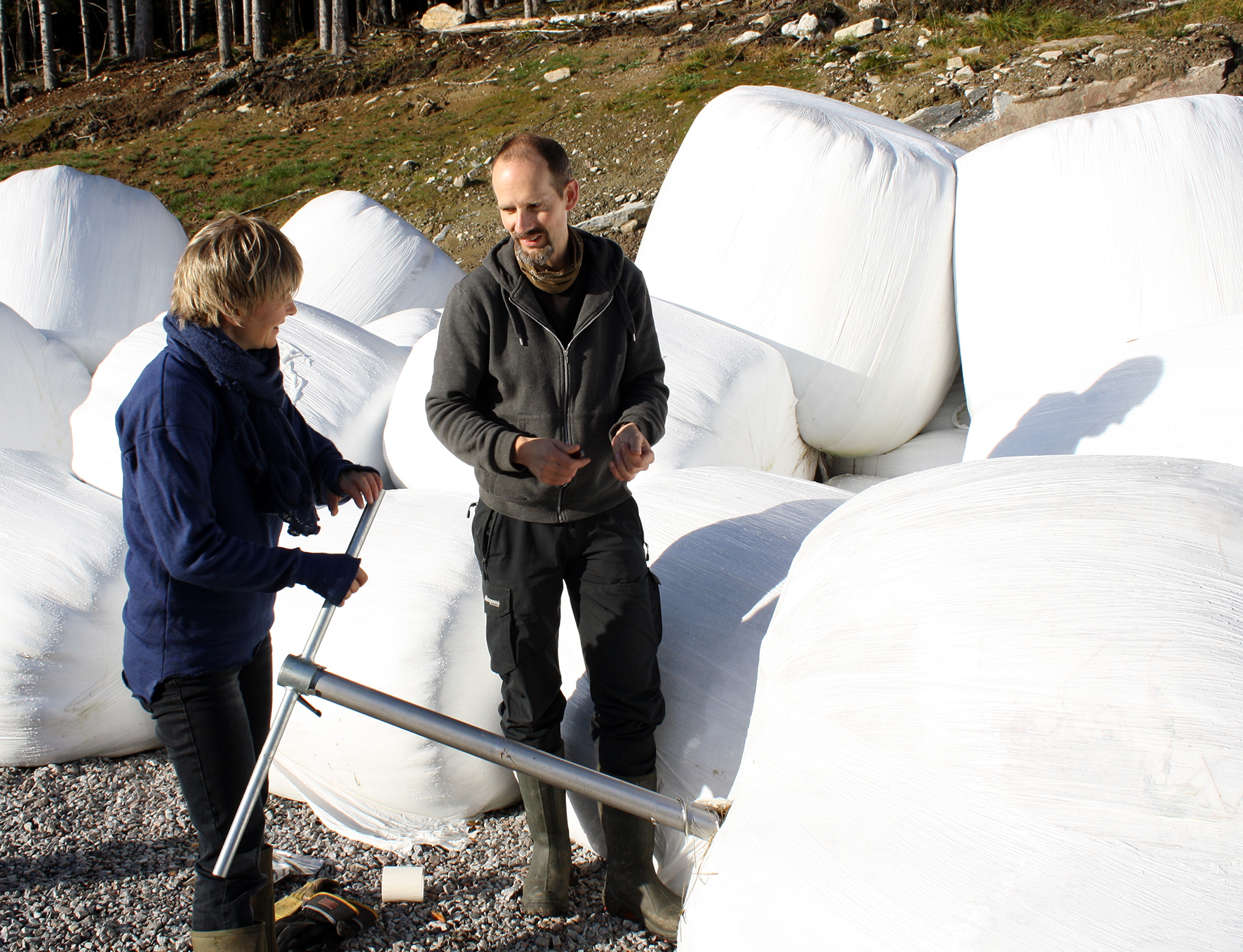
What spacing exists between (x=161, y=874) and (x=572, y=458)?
1041mm

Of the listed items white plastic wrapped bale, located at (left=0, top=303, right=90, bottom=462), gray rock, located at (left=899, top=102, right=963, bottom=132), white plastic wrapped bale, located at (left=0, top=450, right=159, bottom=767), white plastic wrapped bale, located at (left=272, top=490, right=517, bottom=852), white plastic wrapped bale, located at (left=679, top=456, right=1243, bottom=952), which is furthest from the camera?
gray rock, located at (left=899, top=102, right=963, bottom=132)

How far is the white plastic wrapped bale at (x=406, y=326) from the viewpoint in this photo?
2805 mm

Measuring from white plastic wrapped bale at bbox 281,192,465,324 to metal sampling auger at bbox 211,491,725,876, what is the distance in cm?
239

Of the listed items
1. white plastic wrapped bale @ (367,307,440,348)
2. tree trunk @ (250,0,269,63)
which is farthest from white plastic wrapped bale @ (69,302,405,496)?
tree trunk @ (250,0,269,63)

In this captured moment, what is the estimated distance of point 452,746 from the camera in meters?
1.24

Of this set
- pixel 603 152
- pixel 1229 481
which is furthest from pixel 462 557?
pixel 603 152

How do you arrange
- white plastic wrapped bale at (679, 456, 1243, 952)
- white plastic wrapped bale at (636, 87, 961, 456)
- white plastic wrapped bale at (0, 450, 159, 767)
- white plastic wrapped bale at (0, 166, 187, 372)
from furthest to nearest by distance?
white plastic wrapped bale at (0, 166, 187, 372), white plastic wrapped bale at (636, 87, 961, 456), white plastic wrapped bale at (0, 450, 159, 767), white plastic wrapped bale at (679, 456, 1243, 952)

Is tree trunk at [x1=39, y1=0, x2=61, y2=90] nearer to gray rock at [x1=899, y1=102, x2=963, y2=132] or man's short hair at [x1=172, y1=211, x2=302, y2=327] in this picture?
gray rock at [x1=899, y1=102, x2=963, y2=132]

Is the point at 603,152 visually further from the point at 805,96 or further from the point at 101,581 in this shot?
the point at 101,581

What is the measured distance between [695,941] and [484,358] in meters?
0.84

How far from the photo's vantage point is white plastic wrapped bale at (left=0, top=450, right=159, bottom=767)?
1.85 meters

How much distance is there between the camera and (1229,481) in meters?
1.17

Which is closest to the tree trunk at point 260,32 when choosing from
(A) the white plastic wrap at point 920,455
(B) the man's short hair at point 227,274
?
(A) the white plastic wrap at point 920,455

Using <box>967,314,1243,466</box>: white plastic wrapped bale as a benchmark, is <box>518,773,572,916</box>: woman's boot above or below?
below
